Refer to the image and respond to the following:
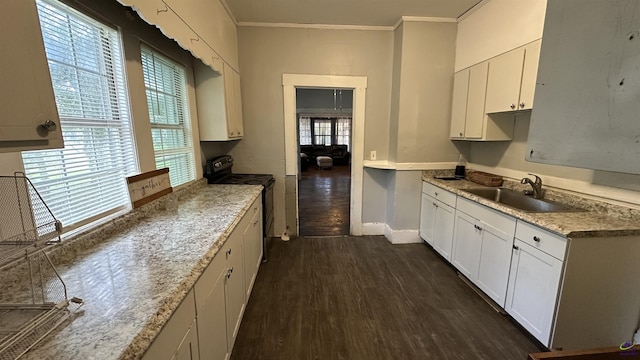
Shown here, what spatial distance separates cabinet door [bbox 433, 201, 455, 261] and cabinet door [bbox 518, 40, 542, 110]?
117 centimetres

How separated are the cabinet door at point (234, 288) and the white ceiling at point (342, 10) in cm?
248

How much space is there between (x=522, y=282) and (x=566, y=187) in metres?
0.90

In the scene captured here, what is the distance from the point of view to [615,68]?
1.12 m

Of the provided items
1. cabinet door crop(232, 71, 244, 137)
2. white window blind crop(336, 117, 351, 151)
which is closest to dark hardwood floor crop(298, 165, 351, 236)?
cabinet door crop(232, 71, 244, 137)

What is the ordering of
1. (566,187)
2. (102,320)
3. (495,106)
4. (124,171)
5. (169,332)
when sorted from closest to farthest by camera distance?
(102,320), (169,332), (124,171), (566,187), (495,106)

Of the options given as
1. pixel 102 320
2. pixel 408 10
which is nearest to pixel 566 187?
pixel 408 10

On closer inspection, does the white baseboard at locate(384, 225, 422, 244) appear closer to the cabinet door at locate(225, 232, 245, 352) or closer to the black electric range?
the black electric range

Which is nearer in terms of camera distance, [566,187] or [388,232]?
[566,187]

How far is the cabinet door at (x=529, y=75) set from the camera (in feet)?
6.93

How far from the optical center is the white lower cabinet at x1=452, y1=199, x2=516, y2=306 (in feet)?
6.77

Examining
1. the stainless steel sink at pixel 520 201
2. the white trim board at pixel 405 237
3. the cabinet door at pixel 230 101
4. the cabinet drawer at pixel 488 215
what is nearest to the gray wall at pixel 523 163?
the stainless steel sink at pixel 520 201

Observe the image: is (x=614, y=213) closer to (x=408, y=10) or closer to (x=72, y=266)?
(x=408, y=10)

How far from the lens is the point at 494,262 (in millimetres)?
2180

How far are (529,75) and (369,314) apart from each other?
94.4 inches
